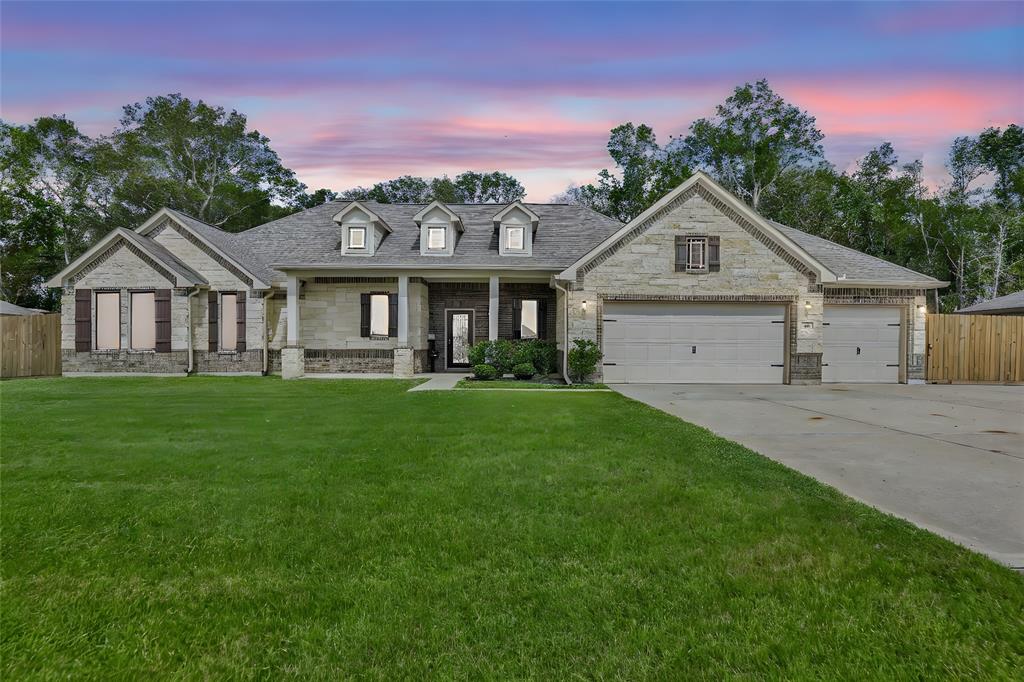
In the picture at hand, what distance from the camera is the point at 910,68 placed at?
9305mm

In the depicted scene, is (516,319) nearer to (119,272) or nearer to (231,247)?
(231,247)

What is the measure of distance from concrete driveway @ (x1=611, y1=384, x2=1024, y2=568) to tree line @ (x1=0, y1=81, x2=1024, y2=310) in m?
24.0

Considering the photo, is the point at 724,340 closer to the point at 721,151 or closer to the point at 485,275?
the point at 485,275

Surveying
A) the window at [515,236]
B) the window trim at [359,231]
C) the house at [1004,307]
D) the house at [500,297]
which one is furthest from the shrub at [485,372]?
the house at [1004,307]

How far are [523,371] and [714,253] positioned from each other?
687 centimetres

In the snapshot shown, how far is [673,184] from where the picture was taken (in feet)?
107

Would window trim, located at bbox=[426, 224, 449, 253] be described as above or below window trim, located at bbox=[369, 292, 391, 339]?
above

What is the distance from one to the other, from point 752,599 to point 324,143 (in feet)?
63.4

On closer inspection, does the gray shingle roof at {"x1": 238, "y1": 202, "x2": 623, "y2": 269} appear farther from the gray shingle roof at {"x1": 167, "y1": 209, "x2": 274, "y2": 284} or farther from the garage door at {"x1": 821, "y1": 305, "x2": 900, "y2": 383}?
the garage door at {"x1": 821, "y1": 305, "x2": 900, "y2": 383}

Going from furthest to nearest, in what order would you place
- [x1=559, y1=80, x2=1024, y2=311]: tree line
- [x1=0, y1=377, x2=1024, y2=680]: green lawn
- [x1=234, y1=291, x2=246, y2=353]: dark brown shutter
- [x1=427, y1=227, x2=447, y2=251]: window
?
[x1=559, y1=80, x2=1024, y2=311]: tree line → [x1=427, y1=227, x2=447, y2=251]: window → [x1=234, y1=291, x2=246, y2=353]: dark brown shutter → [x1=0, y1=377, x2=1024, y2=680]: green lawn

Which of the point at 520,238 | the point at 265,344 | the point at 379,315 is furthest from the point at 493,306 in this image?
the point at 265,344

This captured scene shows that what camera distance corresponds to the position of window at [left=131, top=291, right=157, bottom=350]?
16797mm

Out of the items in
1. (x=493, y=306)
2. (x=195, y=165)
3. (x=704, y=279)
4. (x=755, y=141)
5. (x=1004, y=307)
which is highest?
(x=755, y=141)

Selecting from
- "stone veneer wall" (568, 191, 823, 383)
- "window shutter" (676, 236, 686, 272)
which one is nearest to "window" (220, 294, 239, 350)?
"stone veneer wall" (568, 191, 823, 383)
